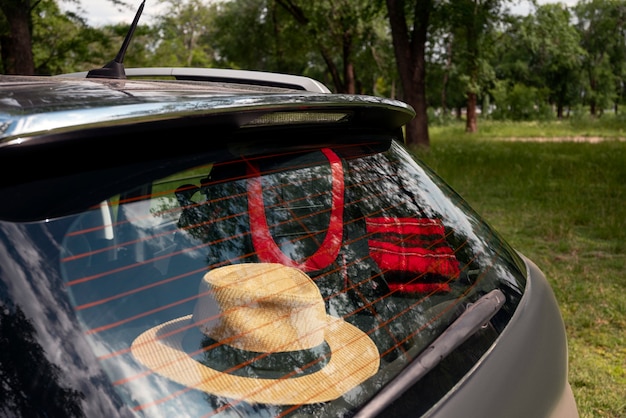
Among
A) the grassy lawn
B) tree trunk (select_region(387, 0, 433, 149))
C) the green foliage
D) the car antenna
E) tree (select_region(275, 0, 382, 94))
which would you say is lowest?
the grassy lawn

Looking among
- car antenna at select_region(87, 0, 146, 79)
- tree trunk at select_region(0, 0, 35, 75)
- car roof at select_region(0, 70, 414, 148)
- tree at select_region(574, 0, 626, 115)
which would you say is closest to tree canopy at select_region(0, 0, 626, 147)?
tree trunk at select_region(0, 0, 35, 75)

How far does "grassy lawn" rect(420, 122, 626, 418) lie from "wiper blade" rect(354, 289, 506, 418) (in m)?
2.37

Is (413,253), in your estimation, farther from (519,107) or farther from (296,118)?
(519,107)

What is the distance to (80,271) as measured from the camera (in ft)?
3.76

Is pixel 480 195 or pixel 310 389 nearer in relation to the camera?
pixel 310 389

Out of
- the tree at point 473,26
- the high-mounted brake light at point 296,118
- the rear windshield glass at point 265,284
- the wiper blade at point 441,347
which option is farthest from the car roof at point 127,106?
the tree at point 473,26

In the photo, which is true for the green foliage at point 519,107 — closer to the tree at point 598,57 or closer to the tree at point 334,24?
the tree at point 598,57

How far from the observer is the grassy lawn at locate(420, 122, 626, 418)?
4.27 meters

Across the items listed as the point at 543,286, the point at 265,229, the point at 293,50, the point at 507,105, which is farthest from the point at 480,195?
the point at 507,105

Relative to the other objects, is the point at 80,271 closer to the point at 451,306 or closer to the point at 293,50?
the point at 451,306

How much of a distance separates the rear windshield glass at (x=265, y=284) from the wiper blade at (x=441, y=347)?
0.07ft

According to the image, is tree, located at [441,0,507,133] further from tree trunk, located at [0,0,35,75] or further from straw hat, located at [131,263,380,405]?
straw hat, located at [131,263,380,405]

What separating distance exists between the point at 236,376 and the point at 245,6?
3476cm

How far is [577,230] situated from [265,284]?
7.52m
